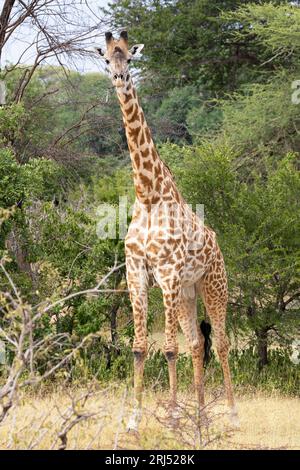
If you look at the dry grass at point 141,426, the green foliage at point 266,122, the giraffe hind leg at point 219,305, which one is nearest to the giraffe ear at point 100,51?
the giraffe hind leg at point 219,305

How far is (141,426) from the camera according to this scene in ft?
26.1

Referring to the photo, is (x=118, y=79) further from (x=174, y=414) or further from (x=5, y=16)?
(x=5, y=16)

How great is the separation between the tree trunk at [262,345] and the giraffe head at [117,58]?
5.66 meters

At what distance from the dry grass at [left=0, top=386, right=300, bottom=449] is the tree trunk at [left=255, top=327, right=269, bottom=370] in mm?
1552

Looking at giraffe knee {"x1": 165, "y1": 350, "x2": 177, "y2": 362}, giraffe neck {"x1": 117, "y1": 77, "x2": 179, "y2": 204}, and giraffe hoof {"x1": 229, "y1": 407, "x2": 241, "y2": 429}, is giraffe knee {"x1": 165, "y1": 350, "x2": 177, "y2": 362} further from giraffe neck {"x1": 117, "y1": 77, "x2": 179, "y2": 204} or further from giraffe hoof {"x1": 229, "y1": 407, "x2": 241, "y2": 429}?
giraffe neck {"x1": 117, "y1": 77, "x2": 179, "y2": 204}

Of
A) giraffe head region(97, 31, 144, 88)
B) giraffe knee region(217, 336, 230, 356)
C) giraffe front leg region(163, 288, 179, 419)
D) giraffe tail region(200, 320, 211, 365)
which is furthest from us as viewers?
giraffe tail region(200, 320, 211, 365)

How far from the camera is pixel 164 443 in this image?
6.62 m

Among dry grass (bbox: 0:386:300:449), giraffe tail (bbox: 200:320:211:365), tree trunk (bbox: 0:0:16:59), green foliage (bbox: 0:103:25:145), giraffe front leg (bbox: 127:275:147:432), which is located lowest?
dry grass (bbox: 0:386:300:449)

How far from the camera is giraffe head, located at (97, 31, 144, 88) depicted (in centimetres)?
770

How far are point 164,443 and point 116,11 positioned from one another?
706 inches

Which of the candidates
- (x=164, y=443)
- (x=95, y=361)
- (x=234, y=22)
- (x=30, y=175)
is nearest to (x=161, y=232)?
(x=164, y=443)

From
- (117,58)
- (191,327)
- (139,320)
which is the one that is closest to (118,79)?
(117,58)

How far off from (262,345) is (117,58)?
6.07 metres

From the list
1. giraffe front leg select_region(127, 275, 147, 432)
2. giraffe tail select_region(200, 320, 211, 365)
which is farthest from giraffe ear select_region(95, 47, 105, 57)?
giraffe tail select_region(200, 320, 211, 365)
